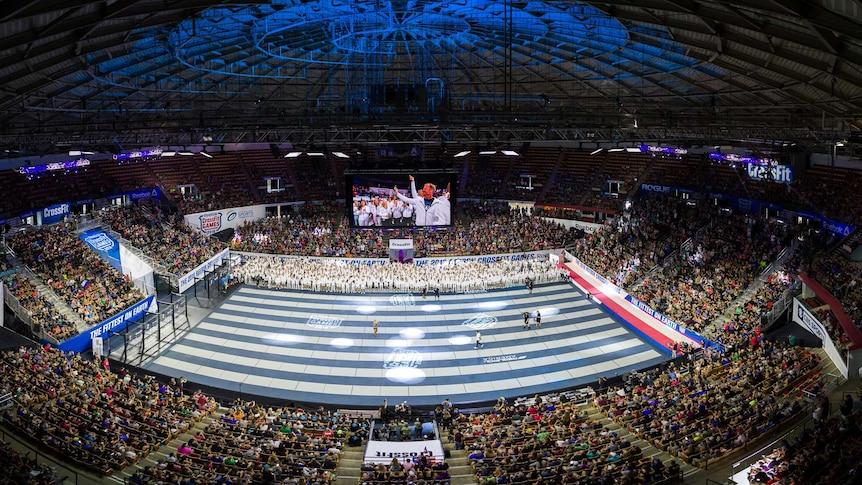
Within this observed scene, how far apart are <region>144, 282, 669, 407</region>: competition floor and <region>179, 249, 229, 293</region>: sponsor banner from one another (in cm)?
291

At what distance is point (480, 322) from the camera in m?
35.1

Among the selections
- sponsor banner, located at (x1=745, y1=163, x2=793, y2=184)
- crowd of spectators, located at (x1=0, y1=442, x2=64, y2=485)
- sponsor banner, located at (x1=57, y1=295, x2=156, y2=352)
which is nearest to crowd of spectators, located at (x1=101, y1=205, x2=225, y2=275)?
sponsor banner, located at (x1=57, y1=295, x2=156, y2=352)

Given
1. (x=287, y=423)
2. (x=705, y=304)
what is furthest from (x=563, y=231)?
(x=287, y=423)

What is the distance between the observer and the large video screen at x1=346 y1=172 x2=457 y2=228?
4288 cm

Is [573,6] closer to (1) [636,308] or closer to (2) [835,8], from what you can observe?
(2) [835,8]

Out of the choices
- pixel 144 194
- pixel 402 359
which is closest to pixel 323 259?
pixel 402 359

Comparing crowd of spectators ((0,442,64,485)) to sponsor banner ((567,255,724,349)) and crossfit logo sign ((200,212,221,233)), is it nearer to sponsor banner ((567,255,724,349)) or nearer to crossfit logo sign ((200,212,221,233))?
sponsor banner ((567,255,724,349))

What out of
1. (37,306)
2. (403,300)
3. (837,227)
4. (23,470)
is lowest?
(403,300)

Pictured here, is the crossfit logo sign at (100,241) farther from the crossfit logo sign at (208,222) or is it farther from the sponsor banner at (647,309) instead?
the sponsor banner at (647,309)

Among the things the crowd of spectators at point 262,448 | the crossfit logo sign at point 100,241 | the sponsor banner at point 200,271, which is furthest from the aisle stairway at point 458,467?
the crossfit logo sign at point 100,241

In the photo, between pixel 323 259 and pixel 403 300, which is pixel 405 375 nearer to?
pixel 403 300

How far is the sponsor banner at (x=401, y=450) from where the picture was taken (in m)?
19.9

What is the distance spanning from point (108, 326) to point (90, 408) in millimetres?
10498

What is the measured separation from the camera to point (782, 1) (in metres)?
10.5
